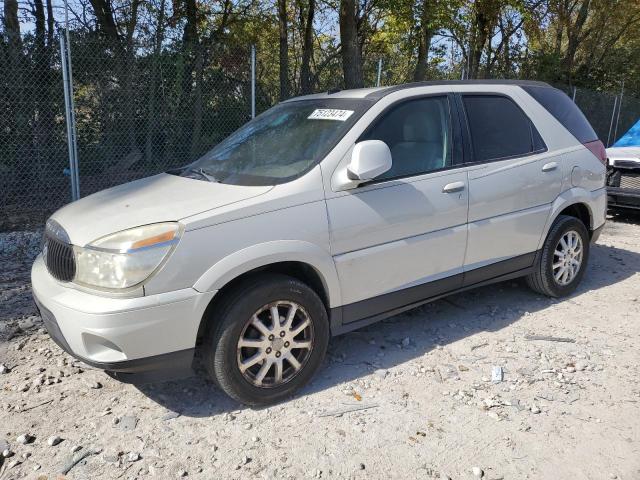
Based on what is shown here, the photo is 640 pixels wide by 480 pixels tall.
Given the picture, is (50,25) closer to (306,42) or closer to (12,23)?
(12,23)

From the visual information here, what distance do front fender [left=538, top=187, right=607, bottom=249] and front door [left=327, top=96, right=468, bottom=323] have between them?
3.64ft

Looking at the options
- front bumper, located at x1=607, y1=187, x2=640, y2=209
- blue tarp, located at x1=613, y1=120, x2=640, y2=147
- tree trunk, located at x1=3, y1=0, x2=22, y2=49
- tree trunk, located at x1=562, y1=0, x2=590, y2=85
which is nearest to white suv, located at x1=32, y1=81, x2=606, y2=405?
front bumper, located at x1=607, y1=187, x2=640, y2=209

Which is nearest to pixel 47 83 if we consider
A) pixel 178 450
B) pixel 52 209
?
pixel 52 209

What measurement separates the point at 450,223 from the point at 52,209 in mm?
5510

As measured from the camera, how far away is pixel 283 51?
10.5 m

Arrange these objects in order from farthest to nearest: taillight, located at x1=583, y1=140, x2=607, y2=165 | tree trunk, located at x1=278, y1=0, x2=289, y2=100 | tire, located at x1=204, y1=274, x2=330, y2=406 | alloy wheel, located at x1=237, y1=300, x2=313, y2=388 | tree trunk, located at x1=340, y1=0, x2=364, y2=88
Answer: tree trunk, located at x1=340, y1=0, x2=364, y2=88 < tree trunk, located at x1=278, y1=0, x2=289, y2=100 < taillight, located at x1=583, y1=140, x2=607, y2=165 < alloy wheel, located at x1=237, y1=300, x2=313, y2=388 < tire, located at x1=204, y1=274, x2=330, y2=406

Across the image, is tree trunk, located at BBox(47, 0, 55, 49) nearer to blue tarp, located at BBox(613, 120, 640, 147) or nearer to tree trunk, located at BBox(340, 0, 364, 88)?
tree trunk, located at BBox(340, 0, 364, 88)

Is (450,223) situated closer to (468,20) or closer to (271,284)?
(271,284)

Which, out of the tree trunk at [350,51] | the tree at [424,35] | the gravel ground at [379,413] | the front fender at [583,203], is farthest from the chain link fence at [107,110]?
the tree at [424,35]

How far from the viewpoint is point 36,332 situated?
13.5 ft

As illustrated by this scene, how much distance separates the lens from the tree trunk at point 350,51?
1009cm

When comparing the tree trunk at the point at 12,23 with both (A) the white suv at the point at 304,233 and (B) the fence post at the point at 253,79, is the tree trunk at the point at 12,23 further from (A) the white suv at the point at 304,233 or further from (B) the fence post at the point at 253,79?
(A) the white suv at the point at 304,233

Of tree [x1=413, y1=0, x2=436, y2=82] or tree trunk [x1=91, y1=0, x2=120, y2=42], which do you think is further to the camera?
tree [x1=413, y1=0, x2=436, y2=82]

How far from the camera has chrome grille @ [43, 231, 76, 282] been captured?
2908 millimetres
